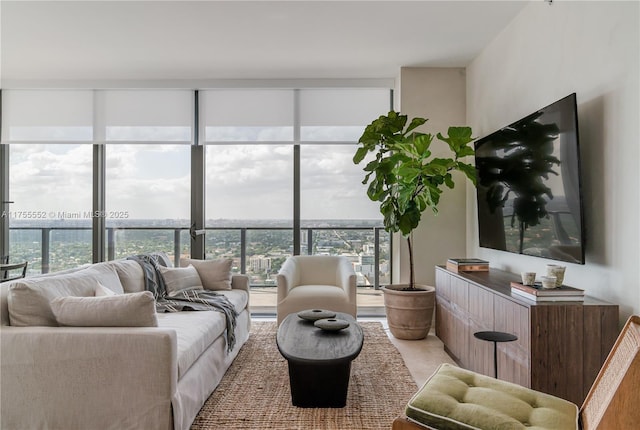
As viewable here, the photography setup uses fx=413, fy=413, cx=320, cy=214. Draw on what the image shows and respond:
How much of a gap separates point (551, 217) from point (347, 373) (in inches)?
63.5

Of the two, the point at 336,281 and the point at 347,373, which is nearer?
the point at 347,373

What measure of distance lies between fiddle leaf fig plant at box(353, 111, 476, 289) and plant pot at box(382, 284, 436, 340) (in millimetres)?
225

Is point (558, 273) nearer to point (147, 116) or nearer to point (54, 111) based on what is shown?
point (147, 116)

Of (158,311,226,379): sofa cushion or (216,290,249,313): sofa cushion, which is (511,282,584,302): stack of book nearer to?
(158,311,226,379): sofa cushion

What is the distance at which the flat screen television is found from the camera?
2.40 m

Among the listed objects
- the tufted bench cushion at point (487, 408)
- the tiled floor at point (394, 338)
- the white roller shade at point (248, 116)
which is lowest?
the tiled floor at point (394, 338)

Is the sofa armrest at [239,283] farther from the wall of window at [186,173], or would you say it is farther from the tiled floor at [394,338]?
the wall of window at [186,173]

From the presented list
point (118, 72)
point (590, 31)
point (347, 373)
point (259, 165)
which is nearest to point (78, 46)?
point (118, 72)

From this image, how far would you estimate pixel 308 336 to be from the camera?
2723 millimetres

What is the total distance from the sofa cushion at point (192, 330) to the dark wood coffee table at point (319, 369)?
1.62ft

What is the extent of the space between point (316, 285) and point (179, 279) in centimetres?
145

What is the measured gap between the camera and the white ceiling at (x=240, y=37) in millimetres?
3307

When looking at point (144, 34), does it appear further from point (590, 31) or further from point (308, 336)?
point (590, 31)

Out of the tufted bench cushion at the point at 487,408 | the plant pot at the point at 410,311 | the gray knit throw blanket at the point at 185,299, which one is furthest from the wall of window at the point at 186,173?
the tufted bench cushion at the point at 487,408
